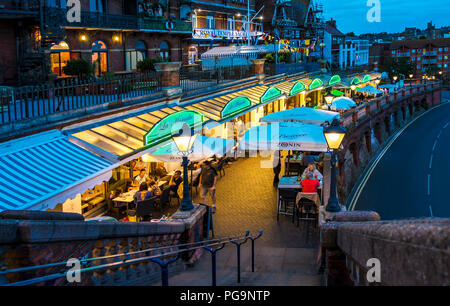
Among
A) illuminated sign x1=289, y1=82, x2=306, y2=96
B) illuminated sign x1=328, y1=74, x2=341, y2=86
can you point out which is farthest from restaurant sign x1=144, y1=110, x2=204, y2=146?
illuminated sign x1=328, y1=74, x2=341, y2=86

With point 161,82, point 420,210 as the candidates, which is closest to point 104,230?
point 161,82

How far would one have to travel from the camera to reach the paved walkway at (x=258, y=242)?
8.91 metres

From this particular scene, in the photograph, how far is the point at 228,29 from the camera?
44219 millimetres

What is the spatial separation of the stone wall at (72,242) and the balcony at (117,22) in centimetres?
1264

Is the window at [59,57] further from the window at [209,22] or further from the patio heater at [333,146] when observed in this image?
the window at [209,22]

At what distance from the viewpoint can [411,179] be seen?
129 ft

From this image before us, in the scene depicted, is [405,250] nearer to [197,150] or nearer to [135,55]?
[197,150]

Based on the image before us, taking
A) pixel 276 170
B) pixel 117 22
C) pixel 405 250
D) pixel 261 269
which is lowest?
pixel 261 269

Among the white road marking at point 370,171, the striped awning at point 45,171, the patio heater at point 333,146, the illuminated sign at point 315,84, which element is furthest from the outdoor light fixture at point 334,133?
the illuminated sign at point 315,84

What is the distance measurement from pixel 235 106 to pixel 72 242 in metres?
15.7

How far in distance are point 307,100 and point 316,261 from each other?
34.0m

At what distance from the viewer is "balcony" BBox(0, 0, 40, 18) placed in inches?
682

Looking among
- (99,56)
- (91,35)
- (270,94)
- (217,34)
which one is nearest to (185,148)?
(270,94)

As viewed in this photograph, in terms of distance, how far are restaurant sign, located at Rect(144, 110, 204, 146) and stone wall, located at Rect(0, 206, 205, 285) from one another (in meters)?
4.90
